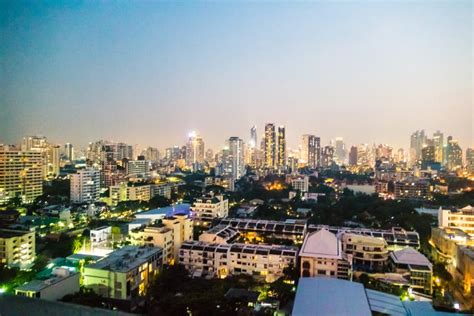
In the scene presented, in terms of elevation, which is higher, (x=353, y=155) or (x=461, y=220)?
(x=353, y=155)

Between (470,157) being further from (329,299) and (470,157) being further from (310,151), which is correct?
(310,151)

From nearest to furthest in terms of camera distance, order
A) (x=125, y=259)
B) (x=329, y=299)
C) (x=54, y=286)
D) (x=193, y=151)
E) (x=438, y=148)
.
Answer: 1. (x=329, y=299)
2. (x=54, y=286)
3. (x=125, y=259)
4. (x=438, y=148)
5. (x=193, y=151)

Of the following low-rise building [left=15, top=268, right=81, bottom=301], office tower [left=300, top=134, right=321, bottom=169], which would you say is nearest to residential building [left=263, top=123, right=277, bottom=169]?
office tower [left=300, top=134, right=321, bottom=169]

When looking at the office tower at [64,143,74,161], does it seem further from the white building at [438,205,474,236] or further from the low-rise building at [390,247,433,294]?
the low-rise building at [390,247,433,294]

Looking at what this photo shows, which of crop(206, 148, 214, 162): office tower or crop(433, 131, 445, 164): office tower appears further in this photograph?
crop(206, 148, 214, 162): office tower

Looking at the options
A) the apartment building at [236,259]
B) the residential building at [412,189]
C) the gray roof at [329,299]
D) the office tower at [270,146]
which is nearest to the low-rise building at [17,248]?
the apartment building at [236,259]

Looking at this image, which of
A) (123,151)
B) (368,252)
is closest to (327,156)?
(123,151)
